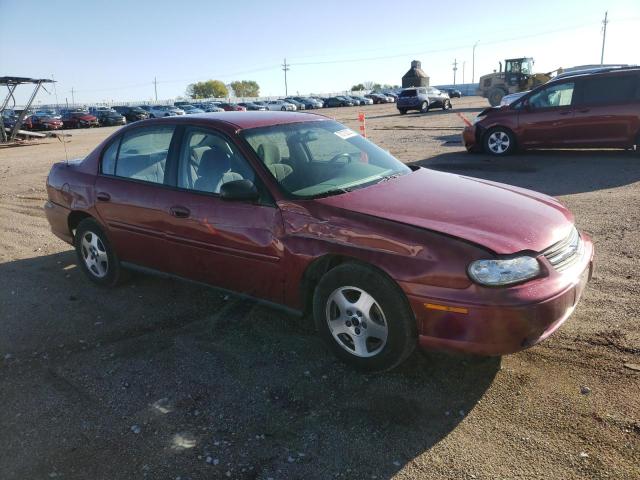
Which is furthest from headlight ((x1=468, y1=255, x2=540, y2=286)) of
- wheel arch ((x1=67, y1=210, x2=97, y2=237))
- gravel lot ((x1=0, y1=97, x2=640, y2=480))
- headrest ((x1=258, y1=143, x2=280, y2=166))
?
wheel arch ((x1=67, y1=210, x2=97, y2=237))

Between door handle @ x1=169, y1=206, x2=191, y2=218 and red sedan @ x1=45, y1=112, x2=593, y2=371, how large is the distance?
11 mm

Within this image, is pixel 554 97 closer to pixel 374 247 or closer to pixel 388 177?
pixel 388 177

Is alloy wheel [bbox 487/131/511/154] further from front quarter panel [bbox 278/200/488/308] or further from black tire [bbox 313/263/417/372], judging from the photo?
black tire [bbox 313/263/417/372]

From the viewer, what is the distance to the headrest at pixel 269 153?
384 centimetres

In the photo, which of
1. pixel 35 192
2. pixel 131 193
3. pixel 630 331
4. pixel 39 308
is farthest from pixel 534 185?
pixel 35 192

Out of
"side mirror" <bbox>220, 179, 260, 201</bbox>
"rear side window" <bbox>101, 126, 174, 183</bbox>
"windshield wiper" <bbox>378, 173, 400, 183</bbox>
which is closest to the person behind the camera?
"side mirror" <bbox>220, 179, 260, 201</bbox>

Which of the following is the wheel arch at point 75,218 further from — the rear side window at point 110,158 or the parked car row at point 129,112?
the parked car row at point 129,112

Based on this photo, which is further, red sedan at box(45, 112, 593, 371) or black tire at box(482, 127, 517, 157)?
black tire at box(482, 127, 517, 157)

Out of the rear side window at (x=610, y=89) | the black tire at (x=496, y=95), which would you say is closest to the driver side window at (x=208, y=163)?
the rear side window at (x=610, y=89)

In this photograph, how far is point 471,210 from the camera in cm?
334

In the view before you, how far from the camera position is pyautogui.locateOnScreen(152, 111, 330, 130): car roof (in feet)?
13.6

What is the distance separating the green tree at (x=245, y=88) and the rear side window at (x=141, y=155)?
15409 centimetres

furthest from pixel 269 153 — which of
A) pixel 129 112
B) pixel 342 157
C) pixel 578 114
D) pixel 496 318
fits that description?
pixel 129 112

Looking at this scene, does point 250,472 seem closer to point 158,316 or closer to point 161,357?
point 161,357
